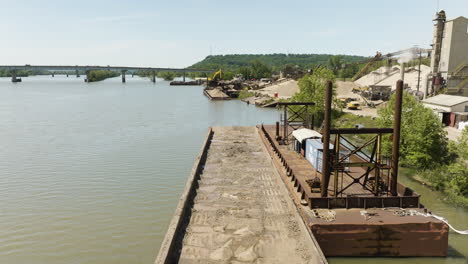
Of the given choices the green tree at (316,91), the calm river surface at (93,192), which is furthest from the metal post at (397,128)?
the green tree at (316,91)

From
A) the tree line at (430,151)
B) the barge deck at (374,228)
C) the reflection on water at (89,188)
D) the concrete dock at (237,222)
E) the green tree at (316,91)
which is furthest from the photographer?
the green tree at (316,91)

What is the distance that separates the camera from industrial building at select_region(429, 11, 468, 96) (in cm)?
5406

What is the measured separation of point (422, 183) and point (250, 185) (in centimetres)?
1256

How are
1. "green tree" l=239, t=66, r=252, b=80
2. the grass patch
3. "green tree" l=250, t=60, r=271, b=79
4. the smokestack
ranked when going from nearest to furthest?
the smokestack, the grass patch, "green tree" l=250, t=60, r=271, b=79, "green tree" l=239, t=66, r=252, b=80

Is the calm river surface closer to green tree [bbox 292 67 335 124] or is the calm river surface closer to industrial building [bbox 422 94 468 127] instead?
industrial building [bbox 422 94 468 127]

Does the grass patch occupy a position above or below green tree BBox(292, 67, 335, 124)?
below

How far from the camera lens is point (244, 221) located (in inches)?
602

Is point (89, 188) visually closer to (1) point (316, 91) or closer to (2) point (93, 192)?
(2) point (93, 192)

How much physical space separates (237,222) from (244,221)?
1.05 feet

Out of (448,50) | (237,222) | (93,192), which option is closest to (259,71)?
(448,50)

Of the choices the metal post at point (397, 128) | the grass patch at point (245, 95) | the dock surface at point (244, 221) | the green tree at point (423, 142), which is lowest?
the grass patch at point (245, 95)

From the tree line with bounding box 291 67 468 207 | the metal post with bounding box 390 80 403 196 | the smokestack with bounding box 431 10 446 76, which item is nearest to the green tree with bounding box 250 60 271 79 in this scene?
the smokestack with bounding box 431 10 446 76

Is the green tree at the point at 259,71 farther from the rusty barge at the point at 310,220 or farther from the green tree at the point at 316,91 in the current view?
the rusty barge at the point at 310,220

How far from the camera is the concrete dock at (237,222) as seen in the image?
1248 cm
